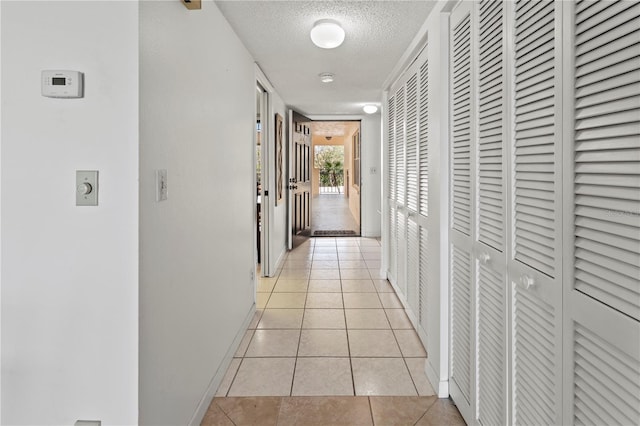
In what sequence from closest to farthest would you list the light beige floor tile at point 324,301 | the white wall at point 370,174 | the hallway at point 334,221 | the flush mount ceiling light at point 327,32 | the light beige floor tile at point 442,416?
the light beige floor tile at point 442,416, the flush mount ceiling light at point 327,32, the light beige floor tile at point 324,301, the white wall at point 370,174, the hallway at point 334,221

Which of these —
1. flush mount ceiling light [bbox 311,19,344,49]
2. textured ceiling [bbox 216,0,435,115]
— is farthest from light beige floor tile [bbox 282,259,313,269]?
flush mount ceiling light [bbox 311,19,344,49]

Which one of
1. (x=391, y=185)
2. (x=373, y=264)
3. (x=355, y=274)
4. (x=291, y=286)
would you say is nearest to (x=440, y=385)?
(x=291, y=286)

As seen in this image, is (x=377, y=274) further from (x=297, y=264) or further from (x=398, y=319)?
A: (x=398, y=319)

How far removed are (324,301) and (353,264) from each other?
1491 millimetres

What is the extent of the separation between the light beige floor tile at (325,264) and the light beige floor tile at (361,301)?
1079 mm

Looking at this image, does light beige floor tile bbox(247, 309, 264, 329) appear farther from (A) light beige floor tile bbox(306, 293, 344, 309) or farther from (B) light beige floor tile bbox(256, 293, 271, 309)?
(A) light beige floor tile bbox(306, 293, 344, 309)

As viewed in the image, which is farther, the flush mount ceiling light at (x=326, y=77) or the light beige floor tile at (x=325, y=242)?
the light beige floor tile at (x=325, y=242)

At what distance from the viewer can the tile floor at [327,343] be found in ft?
7.20

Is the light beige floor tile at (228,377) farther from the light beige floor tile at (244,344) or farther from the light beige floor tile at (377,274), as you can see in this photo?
the light beige floor tile at (377,274)

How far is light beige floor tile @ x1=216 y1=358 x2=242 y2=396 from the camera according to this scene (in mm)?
2143

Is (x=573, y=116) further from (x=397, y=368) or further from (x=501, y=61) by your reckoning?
(x=397, y=368)

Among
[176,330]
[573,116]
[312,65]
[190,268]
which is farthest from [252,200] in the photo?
[573,116]

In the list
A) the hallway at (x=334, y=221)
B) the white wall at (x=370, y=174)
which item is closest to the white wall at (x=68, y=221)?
the white wall at (x=370, y=174)

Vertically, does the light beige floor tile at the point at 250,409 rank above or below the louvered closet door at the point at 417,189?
below
